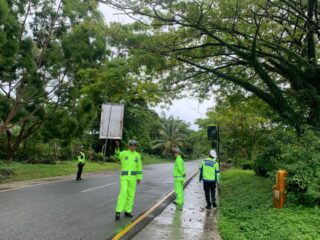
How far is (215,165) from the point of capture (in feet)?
38.0

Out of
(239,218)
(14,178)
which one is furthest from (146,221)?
(14,178)

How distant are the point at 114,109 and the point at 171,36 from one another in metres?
13.9

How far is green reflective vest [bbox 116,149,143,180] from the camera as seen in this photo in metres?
8.71

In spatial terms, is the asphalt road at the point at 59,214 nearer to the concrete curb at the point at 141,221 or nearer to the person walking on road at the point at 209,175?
the concrete curb at the point at 141,221

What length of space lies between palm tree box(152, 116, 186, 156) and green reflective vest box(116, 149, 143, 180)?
2710 inches

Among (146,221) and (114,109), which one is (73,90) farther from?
(146,221)

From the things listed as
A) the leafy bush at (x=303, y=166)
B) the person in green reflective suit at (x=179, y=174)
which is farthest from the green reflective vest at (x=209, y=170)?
the leafy bush at (x=303, y=166)

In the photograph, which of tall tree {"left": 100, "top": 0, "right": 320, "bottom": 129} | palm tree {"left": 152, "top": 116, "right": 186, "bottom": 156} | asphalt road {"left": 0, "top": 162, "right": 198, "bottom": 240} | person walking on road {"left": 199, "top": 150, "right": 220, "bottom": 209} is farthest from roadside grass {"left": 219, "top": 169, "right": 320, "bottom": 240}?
palm tree {"left": 152, "top": 116, "right": 186, "bottom": 156}

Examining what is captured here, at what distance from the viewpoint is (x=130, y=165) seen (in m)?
8.77

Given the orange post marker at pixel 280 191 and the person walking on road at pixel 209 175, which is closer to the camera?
the orange post marker at pixel 280 191

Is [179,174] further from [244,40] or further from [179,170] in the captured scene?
[244,40]

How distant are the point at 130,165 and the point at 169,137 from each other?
72.1 meters

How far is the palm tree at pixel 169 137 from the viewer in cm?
7931

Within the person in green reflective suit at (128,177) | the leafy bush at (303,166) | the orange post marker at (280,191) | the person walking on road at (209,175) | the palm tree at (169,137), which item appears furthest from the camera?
the palm tree at (169,137)
